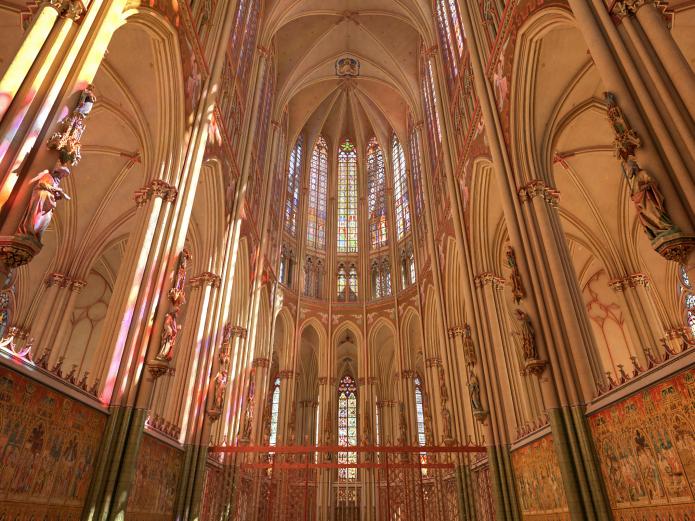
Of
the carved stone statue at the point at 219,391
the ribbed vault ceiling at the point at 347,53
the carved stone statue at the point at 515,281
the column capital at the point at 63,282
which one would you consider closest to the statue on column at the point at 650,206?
the carved stone statue at the point at 515,281

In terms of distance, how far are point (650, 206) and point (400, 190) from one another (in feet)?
71.3

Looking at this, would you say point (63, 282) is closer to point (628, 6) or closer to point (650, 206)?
point (650, 206)

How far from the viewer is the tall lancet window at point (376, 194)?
88.8 ft

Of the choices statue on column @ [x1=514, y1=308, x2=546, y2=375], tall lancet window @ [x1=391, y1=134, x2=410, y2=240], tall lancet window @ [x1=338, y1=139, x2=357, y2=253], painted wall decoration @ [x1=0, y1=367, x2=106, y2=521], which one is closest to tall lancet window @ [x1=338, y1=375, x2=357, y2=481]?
tall lancet window @ [x1=338, y1=139, x2=357, y2=253]

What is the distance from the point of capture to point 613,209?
15.2 metres

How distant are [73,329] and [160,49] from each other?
54.3 ft

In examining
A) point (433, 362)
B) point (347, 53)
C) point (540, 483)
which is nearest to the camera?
point (540, 483)

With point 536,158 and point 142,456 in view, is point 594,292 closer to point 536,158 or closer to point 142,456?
point 536,158

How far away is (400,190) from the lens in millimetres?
26797

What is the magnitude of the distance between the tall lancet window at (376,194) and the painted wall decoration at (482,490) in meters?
15.3

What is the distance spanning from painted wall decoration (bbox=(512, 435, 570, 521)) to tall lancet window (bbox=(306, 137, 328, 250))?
18.4 metres

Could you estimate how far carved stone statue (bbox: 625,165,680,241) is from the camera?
5.18m

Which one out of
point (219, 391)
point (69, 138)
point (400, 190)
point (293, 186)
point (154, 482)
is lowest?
point (154, 482)

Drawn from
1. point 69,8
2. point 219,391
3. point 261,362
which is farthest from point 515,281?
point 261,362
